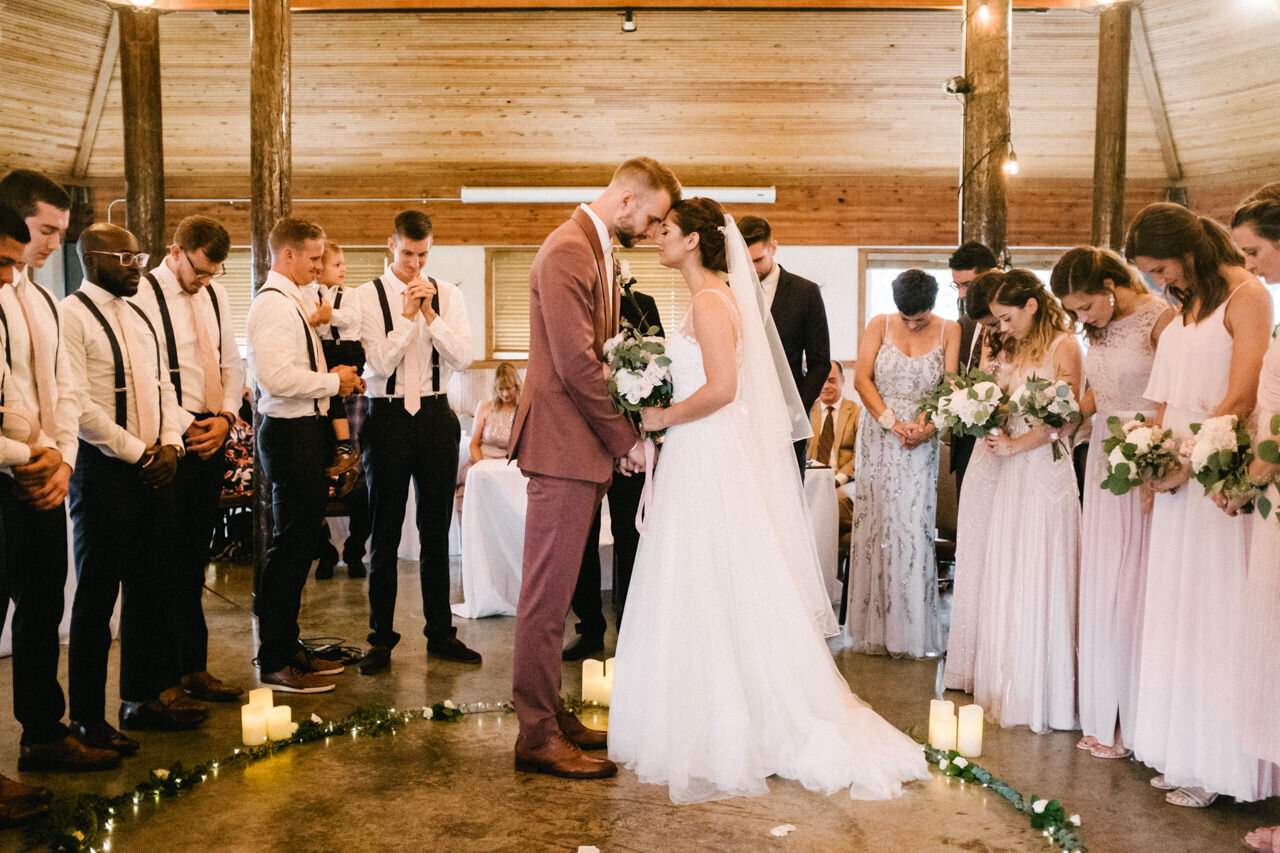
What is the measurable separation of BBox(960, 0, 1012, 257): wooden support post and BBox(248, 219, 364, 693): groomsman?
3.80 m

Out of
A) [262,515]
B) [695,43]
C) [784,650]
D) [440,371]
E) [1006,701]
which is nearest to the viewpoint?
[784,650]

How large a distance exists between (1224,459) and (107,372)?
341 cm

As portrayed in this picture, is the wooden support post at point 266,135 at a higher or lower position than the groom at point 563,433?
higher

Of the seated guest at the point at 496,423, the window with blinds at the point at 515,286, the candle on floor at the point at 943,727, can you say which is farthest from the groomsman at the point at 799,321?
the window with blinds at the point at 515,286

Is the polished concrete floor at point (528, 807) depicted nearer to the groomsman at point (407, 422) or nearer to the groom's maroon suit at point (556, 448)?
the groom's maroon suit at point (556, 448)

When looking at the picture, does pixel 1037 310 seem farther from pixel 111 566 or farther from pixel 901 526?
pixel 111 566

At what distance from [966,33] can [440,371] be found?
3.75 metres

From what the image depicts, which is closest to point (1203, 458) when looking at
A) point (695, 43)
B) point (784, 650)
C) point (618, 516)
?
point (784, 650)

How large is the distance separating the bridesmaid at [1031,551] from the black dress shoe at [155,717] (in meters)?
2.93

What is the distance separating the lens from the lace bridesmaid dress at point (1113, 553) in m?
3.66

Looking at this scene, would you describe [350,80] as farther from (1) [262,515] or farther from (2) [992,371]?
(2) [992,371]

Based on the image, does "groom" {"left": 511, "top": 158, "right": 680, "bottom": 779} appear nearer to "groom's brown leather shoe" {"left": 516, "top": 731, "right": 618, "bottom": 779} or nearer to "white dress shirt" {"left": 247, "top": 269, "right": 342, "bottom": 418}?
"groom's brown leather shoe" {"left": 516, "top": 731, "right": 618, "bottom": 779}

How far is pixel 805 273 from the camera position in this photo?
10.9m

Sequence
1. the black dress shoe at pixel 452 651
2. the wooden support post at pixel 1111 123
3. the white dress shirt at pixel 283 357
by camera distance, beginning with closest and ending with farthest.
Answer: the white dress shirt at pixel 283 357 < the black dress shoe at pixel 452 651 < the wooden support post at pixel 1111 123
